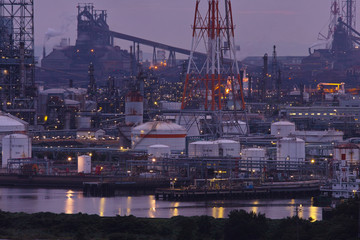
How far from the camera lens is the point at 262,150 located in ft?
155

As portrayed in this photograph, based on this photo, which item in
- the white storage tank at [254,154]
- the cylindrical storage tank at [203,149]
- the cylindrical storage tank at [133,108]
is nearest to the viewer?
the white storage tank at [254,154]

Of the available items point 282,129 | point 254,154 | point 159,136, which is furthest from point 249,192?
point 282,129

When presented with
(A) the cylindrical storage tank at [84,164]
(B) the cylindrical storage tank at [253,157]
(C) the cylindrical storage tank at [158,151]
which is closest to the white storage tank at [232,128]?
(C) the cylindrical storage tank at [158,151]

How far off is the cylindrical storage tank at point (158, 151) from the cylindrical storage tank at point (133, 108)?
679 cm

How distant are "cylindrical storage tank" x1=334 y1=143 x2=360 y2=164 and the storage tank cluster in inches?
197

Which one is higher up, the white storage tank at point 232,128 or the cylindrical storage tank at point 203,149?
the white storage tank at point 232,128

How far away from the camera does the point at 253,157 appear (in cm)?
4653

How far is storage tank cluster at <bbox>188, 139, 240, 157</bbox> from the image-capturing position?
47281mm

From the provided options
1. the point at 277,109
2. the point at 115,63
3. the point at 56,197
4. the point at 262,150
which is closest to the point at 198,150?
the point at 262,150

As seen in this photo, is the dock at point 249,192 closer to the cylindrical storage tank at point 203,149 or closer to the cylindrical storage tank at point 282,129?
the cylindrical storage tank at point 203,149

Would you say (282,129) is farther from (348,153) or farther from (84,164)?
(84,164)

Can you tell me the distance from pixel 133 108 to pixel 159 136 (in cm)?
607

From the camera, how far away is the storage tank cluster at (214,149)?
47281 millimetres

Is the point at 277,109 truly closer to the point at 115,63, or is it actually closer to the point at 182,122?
the point at 182,122
